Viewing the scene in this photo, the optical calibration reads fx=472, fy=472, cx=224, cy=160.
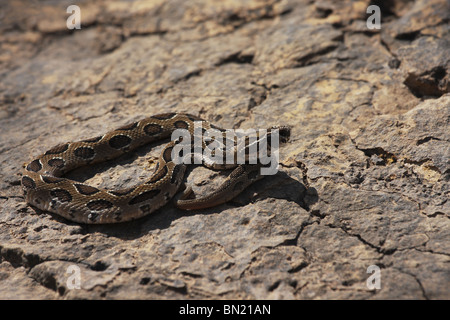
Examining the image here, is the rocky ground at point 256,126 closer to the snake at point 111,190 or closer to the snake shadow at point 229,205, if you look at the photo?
the snake shadow at point 229,205

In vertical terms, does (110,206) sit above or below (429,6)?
below

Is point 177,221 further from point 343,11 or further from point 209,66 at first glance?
point 343,11

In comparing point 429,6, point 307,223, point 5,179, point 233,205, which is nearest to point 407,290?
point 307,223

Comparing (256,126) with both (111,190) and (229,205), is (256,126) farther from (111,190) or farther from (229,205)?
(111,190)

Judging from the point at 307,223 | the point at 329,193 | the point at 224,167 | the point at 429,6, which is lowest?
the point at 307,223

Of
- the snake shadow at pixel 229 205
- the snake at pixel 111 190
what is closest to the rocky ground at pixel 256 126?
the snake shadow at pixel 229 205

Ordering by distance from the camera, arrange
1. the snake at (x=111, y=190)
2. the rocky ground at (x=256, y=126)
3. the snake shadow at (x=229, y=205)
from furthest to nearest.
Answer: the snake at (x=111, y=190), the snake shadow at (x=229, y=205), the rocky ground at (x=256, y=126)

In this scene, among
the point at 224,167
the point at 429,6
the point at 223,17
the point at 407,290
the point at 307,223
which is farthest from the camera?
the point at 223,17
